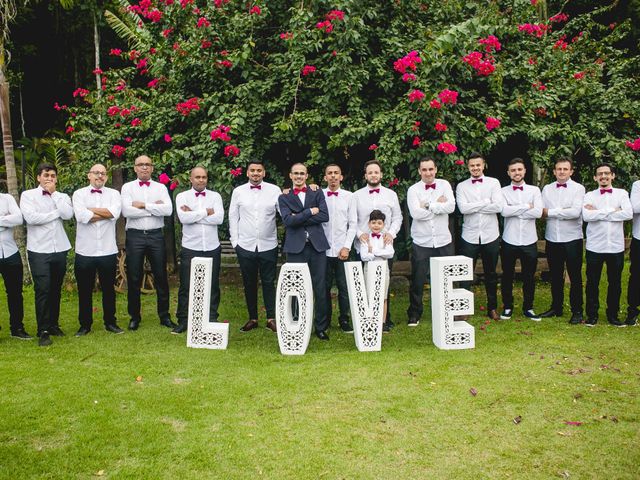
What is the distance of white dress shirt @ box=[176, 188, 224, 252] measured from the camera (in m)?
7.07

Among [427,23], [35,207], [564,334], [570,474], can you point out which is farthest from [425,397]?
[427,23]

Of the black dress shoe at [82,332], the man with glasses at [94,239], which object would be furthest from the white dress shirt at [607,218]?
the black dress shoe at [82,332]

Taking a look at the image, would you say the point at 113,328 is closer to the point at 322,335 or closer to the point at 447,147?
the point at 322,335

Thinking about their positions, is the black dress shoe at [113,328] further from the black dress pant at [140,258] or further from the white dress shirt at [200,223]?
the white dress shirt at [200,223]

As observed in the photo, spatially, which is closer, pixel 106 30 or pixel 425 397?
pixel 425 397

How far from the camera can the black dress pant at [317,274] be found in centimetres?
665

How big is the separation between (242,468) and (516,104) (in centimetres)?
656

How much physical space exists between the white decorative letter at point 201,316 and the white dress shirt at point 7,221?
7.07ft

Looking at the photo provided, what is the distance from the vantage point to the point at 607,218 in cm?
685

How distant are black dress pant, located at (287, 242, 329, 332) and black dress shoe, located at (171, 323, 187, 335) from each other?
1.66m

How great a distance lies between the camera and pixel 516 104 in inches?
320

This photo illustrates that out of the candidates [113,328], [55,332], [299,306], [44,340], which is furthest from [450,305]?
[55,332]

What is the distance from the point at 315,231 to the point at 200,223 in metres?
1.51

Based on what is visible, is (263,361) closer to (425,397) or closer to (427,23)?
(425,397)
